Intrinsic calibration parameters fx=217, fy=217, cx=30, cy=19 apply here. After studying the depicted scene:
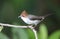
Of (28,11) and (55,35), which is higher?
(28,11)

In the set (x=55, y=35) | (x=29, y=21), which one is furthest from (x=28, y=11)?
(x=55, y=35)

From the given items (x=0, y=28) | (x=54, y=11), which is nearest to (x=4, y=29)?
(x=0, y=28)

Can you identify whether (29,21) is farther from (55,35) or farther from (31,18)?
(55,35)

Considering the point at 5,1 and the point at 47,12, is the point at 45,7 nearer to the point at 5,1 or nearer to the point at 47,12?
the point at 47,12

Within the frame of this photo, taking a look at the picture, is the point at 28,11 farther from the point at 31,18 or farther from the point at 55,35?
the point at 55,35

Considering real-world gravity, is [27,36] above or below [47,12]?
below

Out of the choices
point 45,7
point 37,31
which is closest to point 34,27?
point 37,31

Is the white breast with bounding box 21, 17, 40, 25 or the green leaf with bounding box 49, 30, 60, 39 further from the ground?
the white breast with bounding box 21, 17, 40, 25

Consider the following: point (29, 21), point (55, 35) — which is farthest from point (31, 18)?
point (55, 35)
